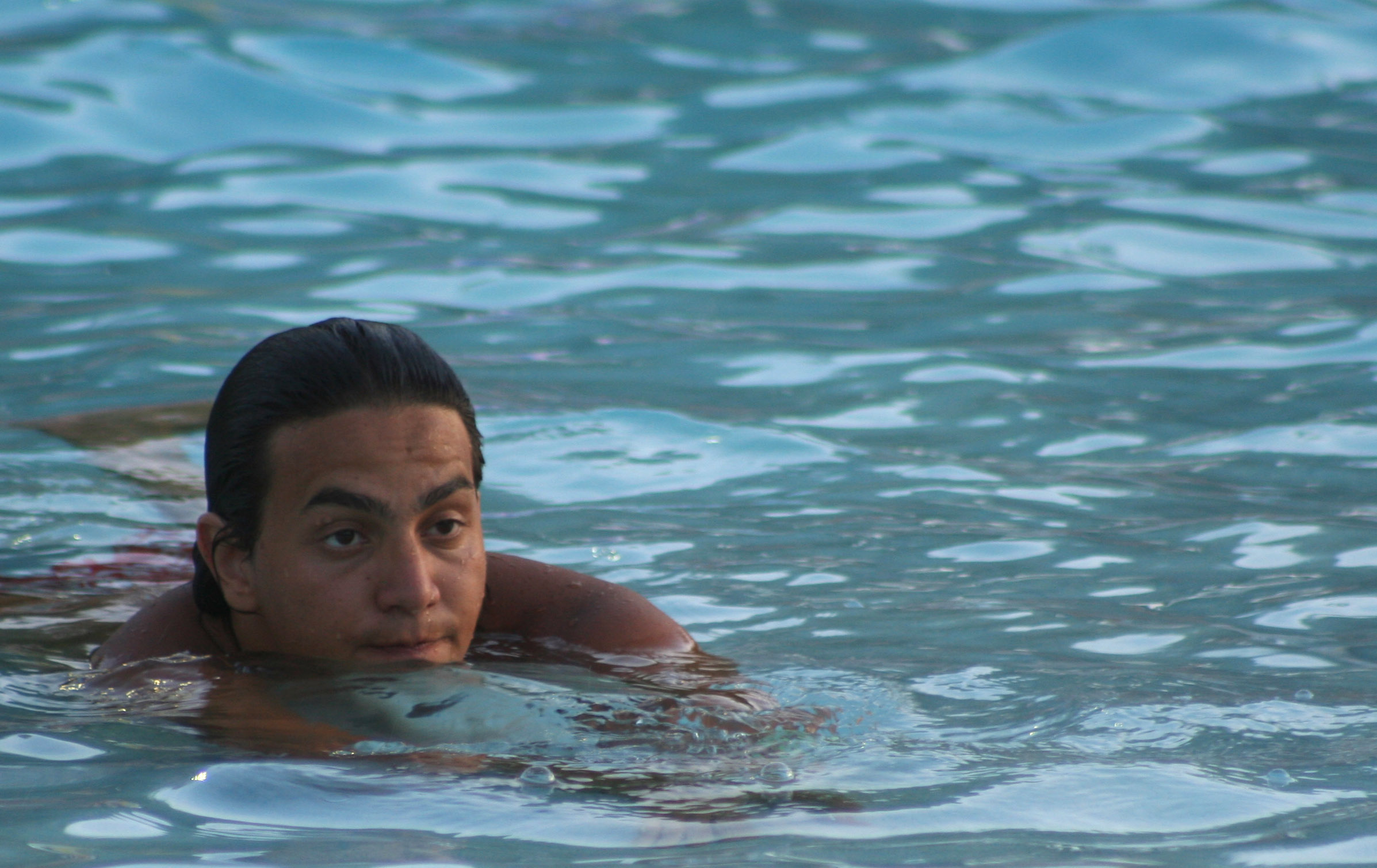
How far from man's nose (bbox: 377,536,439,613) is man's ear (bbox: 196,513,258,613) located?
358 mm

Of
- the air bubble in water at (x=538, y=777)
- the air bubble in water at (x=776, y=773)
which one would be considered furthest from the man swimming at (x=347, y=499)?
the air bubble in water at (x=776, y=773)

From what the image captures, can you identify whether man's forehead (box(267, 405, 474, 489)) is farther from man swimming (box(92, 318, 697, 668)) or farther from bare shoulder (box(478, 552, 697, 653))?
bare shoulder (box(478, 552, 697, 653))

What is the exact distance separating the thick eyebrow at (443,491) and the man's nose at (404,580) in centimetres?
8

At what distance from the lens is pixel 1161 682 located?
368 cm

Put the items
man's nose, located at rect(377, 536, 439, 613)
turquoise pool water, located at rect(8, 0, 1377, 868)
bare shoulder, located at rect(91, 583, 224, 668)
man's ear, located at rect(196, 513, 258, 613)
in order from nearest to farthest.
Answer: turquoise pool water, located at rect(8, 0, 1377, 868) < man's nose, located at rect(377, 536, 439, 613) < man's ear, located at rect(196, 513, 258, 613) < bare shoulder, located at rect(91, 583, 224, 668)

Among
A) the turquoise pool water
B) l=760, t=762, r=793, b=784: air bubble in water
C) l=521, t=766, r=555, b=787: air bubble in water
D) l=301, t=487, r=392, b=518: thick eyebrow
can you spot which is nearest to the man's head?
l=301, t=487, r=392, b=518: thick eyebrow

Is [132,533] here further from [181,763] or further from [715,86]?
[715,86]

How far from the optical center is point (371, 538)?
348 centimetres

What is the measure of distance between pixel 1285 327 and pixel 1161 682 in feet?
11.7

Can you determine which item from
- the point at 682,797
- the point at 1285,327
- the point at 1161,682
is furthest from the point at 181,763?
the point at 1285,327

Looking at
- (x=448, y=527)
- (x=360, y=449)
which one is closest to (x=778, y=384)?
(x=448, y=527)

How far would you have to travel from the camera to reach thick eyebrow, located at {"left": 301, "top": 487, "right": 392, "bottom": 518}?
344cm

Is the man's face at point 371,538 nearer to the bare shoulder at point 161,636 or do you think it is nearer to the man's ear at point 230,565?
the man's ear at point 230,565

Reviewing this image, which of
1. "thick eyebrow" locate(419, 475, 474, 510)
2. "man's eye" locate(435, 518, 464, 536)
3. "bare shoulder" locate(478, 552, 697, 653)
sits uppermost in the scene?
"thick eyebrow" locate(419, 475, 474, 510)
